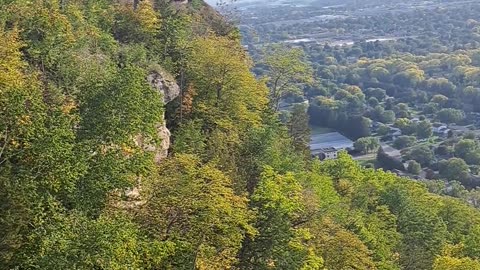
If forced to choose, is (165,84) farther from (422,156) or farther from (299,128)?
(422,156)

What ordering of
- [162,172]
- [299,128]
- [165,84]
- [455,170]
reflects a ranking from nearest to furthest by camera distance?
[162,172] < [165,84] < [299,128] < [455,170]

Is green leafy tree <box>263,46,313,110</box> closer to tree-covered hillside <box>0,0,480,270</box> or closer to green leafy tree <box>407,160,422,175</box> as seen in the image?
tree-covered hillside <box>0,0,480,270</box>

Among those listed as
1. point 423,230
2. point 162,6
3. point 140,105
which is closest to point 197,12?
point 162,6

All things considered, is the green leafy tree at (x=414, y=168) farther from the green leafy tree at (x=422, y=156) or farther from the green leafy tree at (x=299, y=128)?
the green leafy tree at (x=299, y=128)

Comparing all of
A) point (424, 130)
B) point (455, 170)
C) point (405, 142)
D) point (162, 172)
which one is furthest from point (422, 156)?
point (162, 172)

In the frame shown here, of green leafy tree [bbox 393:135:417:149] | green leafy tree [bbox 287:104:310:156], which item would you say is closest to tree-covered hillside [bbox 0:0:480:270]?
green leafy tree [bbox 287:104:310:156]

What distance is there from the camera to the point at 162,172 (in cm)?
2008

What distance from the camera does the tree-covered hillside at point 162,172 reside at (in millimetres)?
14656

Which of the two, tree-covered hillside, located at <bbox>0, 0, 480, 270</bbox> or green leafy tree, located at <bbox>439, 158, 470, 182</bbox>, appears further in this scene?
green leafy tree, located at <bbox>439, 158, 470, 182</bbox>

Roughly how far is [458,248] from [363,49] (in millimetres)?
162397

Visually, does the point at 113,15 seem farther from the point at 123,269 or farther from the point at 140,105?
the point at 123,269

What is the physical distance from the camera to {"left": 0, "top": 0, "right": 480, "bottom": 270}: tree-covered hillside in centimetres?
1466

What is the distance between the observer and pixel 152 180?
1906 centimetres

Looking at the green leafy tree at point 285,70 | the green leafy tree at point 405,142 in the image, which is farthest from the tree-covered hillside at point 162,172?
the green leafy tree at point 405,142
